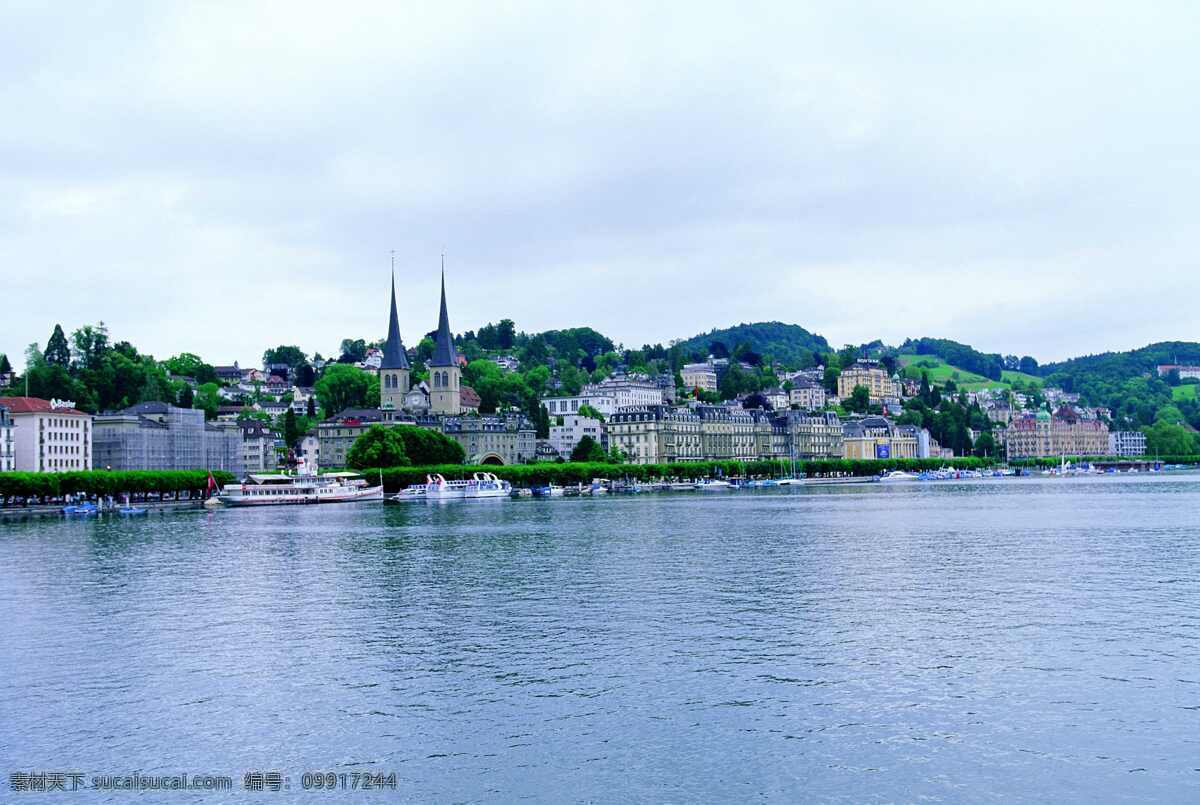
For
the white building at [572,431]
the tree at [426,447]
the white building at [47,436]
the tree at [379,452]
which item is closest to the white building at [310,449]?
the tree at [426,447]

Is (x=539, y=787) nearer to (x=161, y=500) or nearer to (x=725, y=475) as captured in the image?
(x=161, y=500)

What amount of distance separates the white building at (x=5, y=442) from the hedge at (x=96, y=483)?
35.3ft

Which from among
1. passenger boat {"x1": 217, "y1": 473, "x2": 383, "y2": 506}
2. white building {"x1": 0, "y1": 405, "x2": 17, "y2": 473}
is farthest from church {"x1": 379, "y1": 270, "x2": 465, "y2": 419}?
white building {"x1": 0, "y1": 405, "x2": 17, "y2": 473}

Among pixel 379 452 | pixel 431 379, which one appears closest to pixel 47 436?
pixel 379 452

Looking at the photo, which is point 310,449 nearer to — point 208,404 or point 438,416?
point 438,416

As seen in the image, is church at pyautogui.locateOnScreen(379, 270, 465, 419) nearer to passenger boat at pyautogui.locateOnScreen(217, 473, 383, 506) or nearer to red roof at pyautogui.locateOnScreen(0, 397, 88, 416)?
passenger boat at pyautogui.locateOnScreen(217, 473, 383, 506)

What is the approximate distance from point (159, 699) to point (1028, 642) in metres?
17.9

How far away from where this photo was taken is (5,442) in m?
111

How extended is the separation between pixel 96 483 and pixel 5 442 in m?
16.5

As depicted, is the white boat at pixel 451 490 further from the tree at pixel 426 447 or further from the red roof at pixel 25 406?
the red roof at pixel 25 406

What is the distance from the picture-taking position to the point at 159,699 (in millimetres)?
21906

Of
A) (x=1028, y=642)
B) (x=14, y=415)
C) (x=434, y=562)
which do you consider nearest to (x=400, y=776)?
(x=1028, y=642)

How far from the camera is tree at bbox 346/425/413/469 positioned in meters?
129

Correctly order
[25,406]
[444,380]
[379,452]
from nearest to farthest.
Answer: [25,406] < [379,452] < [444,380]
